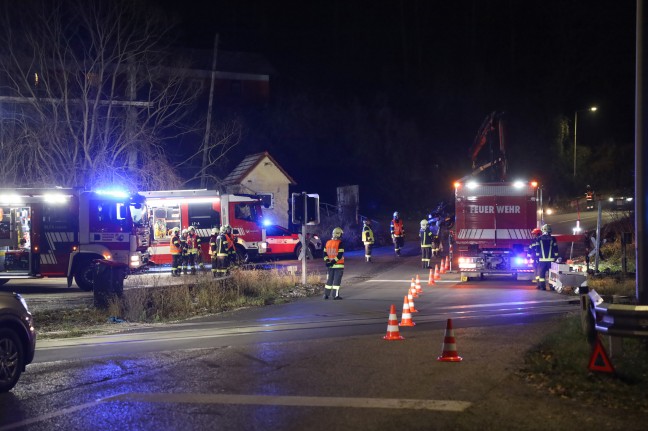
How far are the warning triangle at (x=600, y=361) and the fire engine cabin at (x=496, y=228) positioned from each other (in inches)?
505

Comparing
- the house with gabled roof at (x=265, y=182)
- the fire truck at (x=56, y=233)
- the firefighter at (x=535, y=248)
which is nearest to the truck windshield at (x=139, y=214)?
the fire truck at (x=56, y=233)

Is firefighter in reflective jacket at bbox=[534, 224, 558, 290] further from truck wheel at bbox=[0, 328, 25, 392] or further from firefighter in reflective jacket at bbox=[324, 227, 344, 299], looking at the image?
truck wheel at bbox=[0, 328, 25, 392]

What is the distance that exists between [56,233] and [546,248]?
1349cm

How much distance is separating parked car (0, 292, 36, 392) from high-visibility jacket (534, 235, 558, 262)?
13.5 meters

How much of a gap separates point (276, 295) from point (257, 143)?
30086 mm

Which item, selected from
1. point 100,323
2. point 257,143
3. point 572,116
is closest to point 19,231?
point 100,323

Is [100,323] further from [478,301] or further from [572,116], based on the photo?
[572,116]

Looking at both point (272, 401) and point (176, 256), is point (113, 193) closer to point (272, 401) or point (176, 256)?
point (176, 256)

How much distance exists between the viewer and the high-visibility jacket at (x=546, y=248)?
18328mm

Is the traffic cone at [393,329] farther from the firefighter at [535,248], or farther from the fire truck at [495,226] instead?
the fire truck at [495,226]

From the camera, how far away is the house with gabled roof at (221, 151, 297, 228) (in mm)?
38156

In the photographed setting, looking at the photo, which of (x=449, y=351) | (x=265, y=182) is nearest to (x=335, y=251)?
(x=449, y=351)

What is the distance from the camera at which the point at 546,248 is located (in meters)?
18.4

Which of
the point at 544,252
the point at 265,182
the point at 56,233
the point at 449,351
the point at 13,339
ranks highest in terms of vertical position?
the point at 265,182
